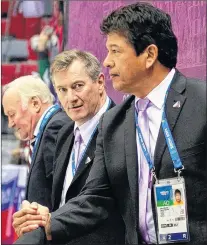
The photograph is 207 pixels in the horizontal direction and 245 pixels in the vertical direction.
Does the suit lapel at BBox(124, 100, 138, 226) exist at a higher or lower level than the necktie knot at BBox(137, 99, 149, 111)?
lower

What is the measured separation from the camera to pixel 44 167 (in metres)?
4.13

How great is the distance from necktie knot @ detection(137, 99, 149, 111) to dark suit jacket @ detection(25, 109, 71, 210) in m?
1.11

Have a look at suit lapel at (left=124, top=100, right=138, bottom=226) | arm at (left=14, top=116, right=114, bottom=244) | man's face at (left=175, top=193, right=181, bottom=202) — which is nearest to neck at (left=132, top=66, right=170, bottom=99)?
suit lapel at (left=124, top=100, right=138, bottom=226)

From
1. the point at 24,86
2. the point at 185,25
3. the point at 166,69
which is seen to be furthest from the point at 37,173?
the point at 166,69

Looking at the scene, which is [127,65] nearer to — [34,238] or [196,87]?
[196,87]

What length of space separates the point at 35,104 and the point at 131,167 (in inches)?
67.9

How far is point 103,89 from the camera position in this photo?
394cm

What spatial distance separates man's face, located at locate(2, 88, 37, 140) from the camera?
15.0 ft

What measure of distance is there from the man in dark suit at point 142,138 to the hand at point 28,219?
1.3 inches

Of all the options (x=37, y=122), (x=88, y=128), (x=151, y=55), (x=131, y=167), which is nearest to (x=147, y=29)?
(x=151, y=55)

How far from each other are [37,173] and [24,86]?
70 cm

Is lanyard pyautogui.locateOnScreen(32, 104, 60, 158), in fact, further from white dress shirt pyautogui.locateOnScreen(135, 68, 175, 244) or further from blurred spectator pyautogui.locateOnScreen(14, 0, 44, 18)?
white dress shirt pyautogui.locateOnScreen(135, 68, 175, 244)

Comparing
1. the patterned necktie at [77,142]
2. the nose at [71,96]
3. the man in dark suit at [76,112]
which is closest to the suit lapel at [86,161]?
the man in dark suit at [76,112]

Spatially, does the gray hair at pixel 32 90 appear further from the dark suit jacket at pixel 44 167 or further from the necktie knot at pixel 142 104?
the necktie knot at pixel 142 104
